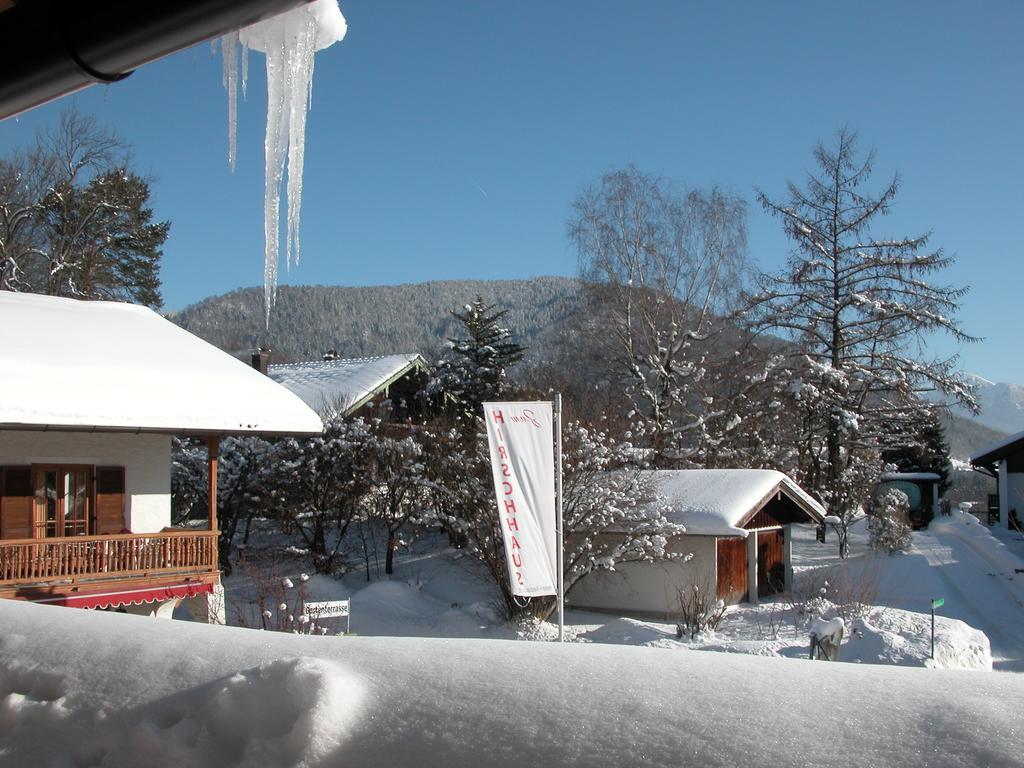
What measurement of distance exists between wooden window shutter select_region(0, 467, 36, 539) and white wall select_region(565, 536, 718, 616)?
12.3m

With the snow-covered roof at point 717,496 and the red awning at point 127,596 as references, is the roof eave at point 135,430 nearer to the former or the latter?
the red awning at point 127,596

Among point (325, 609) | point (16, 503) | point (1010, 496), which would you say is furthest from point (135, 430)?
point (1010, 496)

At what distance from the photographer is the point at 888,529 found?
31.5 metres

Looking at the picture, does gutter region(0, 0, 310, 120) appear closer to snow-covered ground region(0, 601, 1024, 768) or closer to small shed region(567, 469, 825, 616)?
snow-covered ground region(0, 601, 1024, 768)

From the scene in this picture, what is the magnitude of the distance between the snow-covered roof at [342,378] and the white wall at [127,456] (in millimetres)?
10479

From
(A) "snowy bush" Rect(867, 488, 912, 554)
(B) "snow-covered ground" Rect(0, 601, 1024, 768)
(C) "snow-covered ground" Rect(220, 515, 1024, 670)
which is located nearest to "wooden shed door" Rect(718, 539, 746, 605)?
(C) "snow-covered ground" Rect(220, 515, 1024, 670)

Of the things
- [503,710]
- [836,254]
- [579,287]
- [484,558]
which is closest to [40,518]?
[484,558]

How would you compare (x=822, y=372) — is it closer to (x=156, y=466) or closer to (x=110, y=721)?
(x=156, y=466)

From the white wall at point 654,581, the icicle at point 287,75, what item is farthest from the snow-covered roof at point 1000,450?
the icicle at point 287,75

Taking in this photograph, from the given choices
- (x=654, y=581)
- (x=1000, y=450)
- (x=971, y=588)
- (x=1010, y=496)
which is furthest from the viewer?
(x=1010, y=496)

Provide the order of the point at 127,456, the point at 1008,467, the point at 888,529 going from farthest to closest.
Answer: the point at 1008,467
the point at 888,529
the point at 127,456

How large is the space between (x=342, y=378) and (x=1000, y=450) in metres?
29.5

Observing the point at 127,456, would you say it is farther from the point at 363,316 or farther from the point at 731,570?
the point at 363,316

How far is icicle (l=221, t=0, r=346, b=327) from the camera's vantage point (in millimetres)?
2691
